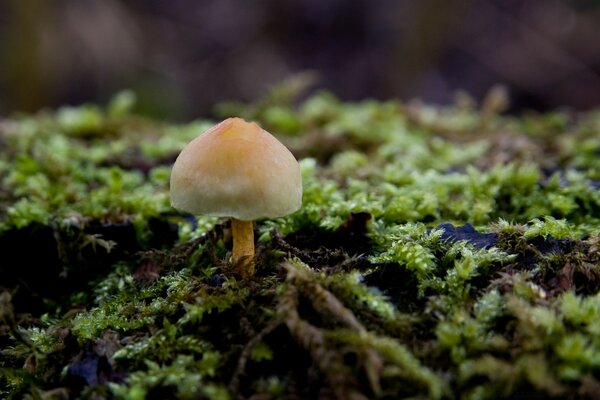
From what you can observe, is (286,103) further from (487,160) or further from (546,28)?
(546,28)

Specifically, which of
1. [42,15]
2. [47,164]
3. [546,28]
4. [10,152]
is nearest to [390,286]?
[47,164]

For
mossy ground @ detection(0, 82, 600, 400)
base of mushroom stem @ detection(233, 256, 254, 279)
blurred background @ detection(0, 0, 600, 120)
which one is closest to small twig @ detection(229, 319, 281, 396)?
mossy ground @ detection(0, 82, 600, 400)

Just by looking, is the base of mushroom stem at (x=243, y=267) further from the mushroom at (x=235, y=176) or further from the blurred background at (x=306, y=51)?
the blurred background at (x=306, y=51)

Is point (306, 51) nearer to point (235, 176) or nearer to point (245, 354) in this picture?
point (235, 176)

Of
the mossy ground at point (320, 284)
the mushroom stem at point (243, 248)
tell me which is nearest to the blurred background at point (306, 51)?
the mossy ground at point (320, 284)

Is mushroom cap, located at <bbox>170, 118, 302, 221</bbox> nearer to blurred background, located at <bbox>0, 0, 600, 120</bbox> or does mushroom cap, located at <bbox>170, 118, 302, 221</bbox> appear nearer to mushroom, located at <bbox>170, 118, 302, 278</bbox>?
mushroom, located at <bbox>170, 118, 302, 278</bbox>
